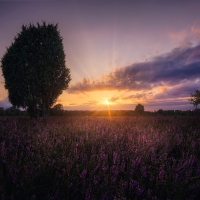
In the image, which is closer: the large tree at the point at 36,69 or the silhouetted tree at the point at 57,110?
the large tree at the point at 36,69

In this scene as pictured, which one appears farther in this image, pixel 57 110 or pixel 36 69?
pixel 57 110

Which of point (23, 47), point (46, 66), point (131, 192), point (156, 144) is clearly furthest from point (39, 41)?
point (131, 192)

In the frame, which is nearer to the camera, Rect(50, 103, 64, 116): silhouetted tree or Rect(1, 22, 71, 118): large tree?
Rect(1, 22, 71, 118): large tree

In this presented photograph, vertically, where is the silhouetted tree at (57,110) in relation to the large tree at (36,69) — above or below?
below

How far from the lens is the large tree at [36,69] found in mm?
14297

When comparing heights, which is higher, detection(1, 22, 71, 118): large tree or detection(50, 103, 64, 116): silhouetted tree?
detection(1, 22, 71, 118): large tree

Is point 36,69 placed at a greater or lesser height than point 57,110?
greater

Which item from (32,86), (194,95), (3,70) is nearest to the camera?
(32,86)

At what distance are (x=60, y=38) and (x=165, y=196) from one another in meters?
16.1

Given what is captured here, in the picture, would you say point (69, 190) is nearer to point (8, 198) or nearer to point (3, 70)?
point (8, 198)

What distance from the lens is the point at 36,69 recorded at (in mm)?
14438

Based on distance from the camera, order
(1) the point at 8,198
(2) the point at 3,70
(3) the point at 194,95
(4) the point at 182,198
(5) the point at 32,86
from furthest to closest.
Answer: (3) the point at 194,95 → (2) the point at 3,70 → (5) the point at 32,86 → (4) the point at 182,198 → (1) the point at 8,198

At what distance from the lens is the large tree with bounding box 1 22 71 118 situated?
1430 centimetres

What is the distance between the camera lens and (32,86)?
1422 cm
